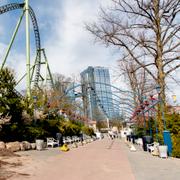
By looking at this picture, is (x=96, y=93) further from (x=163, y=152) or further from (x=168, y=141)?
(x=163, y=152)

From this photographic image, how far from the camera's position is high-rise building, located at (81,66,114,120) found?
1781 inches

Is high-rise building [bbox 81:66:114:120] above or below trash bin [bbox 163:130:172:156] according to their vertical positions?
above

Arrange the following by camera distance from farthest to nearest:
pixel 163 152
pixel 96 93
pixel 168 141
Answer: pixel 96 93
pixel 168 141
pixel 163 152

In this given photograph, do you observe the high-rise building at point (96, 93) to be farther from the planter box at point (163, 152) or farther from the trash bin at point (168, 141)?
the planter box at point (163, 152)

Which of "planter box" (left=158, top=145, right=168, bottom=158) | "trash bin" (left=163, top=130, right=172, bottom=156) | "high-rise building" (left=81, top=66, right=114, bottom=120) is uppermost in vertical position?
"high-rise building" (left=81, top=66, right=114, bottom=120)

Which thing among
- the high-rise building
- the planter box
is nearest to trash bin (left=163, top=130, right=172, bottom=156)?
the planter box

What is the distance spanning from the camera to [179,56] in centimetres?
1766

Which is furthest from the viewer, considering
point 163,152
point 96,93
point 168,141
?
point 96,93

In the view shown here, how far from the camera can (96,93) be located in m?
51.7

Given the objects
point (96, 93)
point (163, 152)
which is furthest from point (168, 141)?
point (96, 93)

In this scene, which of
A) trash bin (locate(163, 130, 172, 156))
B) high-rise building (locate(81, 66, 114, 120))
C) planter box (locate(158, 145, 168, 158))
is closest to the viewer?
planter box (locate(158, 145, 168, 158))

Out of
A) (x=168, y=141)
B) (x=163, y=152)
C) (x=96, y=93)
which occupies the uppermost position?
(x=96, y=93)

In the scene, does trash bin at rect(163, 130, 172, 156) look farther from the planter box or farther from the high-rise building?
the high-rise building

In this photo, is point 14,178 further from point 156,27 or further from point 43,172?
point 156,27
